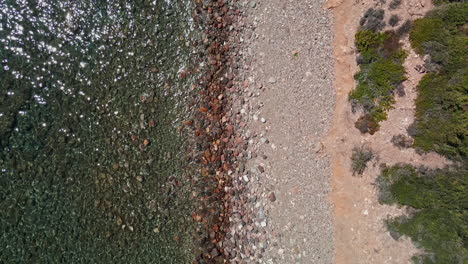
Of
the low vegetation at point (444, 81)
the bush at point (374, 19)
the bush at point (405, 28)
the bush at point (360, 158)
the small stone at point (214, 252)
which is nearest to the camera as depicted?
the low vegetation at point (444, 81)

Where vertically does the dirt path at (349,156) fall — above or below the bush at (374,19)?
below

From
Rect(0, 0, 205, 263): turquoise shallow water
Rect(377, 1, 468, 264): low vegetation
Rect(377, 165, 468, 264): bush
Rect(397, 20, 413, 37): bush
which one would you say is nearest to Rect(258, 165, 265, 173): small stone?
Rect(0, 0, 205, 263): turquoise shallow water

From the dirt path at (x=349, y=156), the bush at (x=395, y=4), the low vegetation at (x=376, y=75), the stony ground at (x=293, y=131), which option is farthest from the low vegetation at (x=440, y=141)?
the stony ground at (x=293, y=131)

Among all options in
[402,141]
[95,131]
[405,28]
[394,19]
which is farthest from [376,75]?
[95,131]

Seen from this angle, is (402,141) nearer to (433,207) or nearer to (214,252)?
Answer: (433,207)

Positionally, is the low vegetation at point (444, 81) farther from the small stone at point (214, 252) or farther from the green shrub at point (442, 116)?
the small stone at point (214, 252)

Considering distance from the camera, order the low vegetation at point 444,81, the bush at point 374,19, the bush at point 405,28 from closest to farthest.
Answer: the low vegetation at point 444,81 → the bush at point 405,28 → the bush at point 374,19

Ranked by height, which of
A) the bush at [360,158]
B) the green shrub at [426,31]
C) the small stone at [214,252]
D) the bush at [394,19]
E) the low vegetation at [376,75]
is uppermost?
the bush at [394,19]
